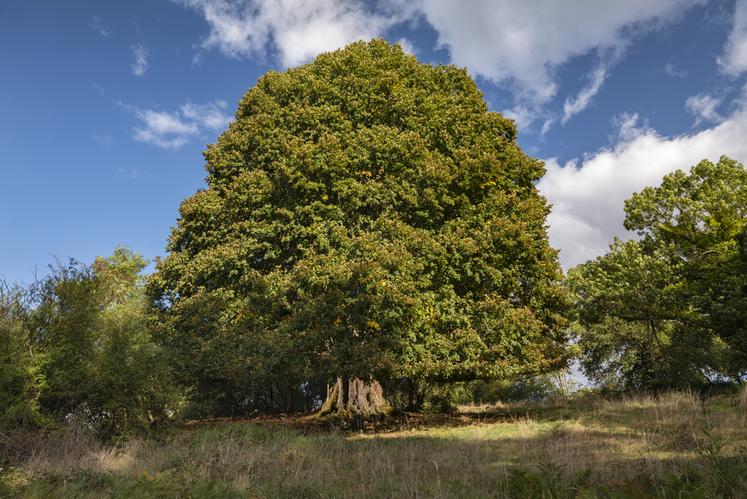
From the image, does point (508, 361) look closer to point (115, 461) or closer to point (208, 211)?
point (115, 461)

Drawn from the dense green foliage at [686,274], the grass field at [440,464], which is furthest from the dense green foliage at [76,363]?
the dense green foliage at [686,274]

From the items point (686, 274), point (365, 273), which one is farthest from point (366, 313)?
point (686, 274)

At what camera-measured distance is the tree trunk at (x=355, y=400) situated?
67.4 ft

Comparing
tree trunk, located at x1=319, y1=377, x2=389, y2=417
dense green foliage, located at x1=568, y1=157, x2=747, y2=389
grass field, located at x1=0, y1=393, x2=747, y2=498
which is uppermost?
dense green foliage, located at x1=568, y1=157, x2=747, y2=389

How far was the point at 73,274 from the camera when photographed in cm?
1410

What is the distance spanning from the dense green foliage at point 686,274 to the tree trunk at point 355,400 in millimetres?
10244

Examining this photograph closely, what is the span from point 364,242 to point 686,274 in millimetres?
15992

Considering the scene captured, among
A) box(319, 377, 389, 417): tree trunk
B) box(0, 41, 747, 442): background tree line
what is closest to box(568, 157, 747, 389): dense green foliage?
box(0, 41, 747, 442): background tree line

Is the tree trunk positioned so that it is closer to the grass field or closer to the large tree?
the large tree

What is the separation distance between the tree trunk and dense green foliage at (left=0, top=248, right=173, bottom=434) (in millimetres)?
8580

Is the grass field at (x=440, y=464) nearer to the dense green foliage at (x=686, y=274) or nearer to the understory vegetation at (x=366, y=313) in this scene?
the understory vegetation at (x=366, y=313)

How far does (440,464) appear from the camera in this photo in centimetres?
889

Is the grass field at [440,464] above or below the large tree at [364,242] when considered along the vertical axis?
below

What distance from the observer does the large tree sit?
16.2m
